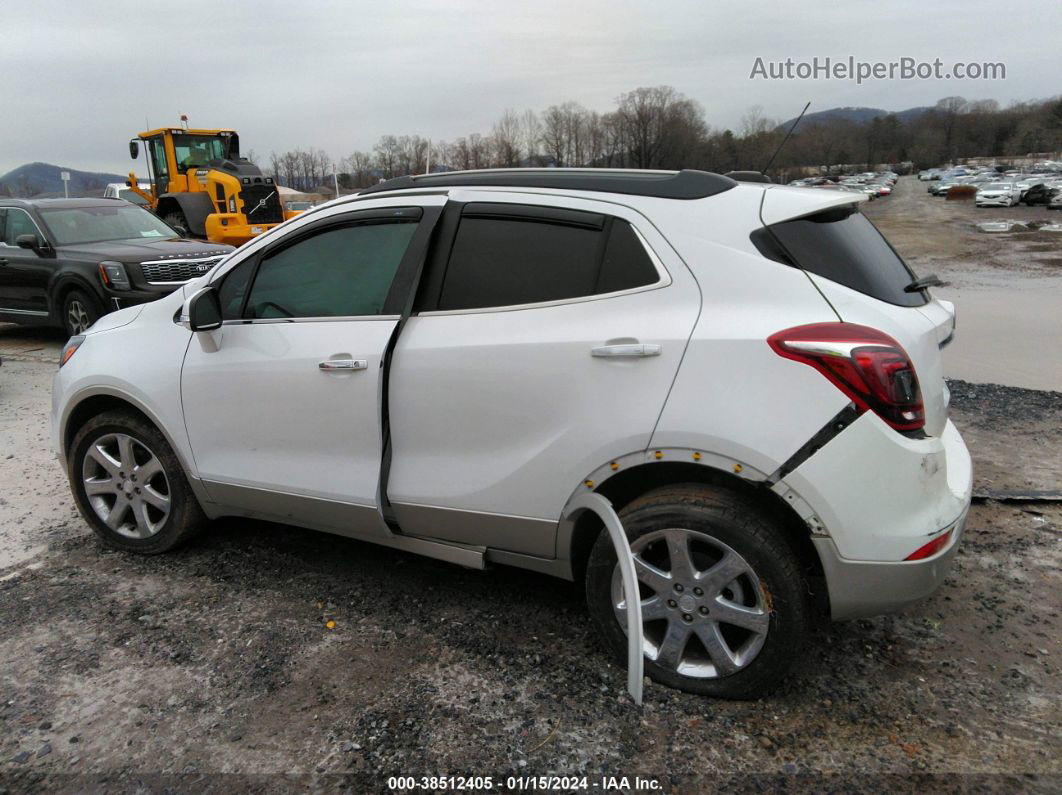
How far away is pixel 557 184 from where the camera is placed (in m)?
3.06

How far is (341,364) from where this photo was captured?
321cm

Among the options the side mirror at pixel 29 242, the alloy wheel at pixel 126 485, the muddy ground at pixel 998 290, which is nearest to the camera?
the alloy wheel at pixel 126 485

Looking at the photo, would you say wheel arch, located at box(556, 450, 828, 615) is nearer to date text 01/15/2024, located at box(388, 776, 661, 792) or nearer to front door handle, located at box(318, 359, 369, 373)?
date text 01/15/2024, located at box(388, 776, 661, 792)

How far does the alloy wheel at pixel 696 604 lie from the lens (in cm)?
265

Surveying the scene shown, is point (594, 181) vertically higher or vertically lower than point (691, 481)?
higher

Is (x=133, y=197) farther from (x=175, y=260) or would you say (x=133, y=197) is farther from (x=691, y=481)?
(x=691, y=481)

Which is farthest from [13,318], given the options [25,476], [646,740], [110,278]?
[646,740]

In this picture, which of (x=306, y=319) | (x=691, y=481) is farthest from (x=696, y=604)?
(x=306, y=319)

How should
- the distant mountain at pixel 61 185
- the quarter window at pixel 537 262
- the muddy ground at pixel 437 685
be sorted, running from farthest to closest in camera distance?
1. the distant mountain at pixel 61 185
2. the quarter window at pixel 537 262
3. the muddy ground at pixel 437 685

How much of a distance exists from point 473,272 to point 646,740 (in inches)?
72.8

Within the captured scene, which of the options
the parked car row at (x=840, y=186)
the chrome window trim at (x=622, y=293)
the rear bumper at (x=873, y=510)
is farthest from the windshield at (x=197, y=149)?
the rear bumper at (x=873, y=510)

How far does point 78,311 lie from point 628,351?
917 centimetres

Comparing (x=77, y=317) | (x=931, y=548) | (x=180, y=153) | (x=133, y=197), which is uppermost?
(x=180, y=153)

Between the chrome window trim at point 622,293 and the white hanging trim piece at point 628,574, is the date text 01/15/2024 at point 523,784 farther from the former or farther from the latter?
the chrome window trim at point 622,293
